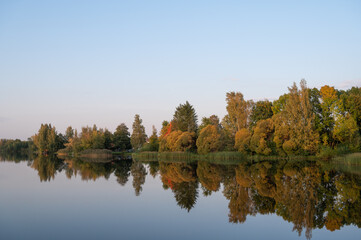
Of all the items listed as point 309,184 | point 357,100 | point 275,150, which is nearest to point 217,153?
point 275,150

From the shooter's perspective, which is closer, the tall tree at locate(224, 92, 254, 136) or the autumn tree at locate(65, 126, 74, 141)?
the tall tree at locate(224, 92, 254, 136)

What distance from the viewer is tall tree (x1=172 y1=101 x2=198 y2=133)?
61.4 metres

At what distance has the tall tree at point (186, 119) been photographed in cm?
6141

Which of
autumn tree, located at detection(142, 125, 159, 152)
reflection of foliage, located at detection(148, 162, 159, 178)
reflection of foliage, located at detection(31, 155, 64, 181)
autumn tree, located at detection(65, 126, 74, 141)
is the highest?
autumn tree, located at detection(65, 126, 74, 141)

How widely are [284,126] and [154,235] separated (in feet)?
118

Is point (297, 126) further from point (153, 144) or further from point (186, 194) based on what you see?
point (153, 144)

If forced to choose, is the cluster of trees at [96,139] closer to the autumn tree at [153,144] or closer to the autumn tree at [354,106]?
the autumn tree at [153,144]

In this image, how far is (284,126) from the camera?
41.3 metres

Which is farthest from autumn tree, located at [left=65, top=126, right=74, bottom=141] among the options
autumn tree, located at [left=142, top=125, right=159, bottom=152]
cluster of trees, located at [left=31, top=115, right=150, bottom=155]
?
autumn tree, located at [left=142, top=125, right=159, bottom=152]

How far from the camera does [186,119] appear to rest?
6209 centimetres

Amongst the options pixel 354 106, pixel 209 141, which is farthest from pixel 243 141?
pixel 354 106

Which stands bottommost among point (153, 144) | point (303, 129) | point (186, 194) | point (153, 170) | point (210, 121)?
point (153, 170)

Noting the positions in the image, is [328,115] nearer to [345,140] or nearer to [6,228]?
[345,140]

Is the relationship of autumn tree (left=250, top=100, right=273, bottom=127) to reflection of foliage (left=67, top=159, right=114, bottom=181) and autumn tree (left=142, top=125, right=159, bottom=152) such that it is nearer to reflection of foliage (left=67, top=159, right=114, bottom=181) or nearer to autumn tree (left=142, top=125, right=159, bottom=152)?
autumn tree (left=142, top=125, right=159, bottom=152)
